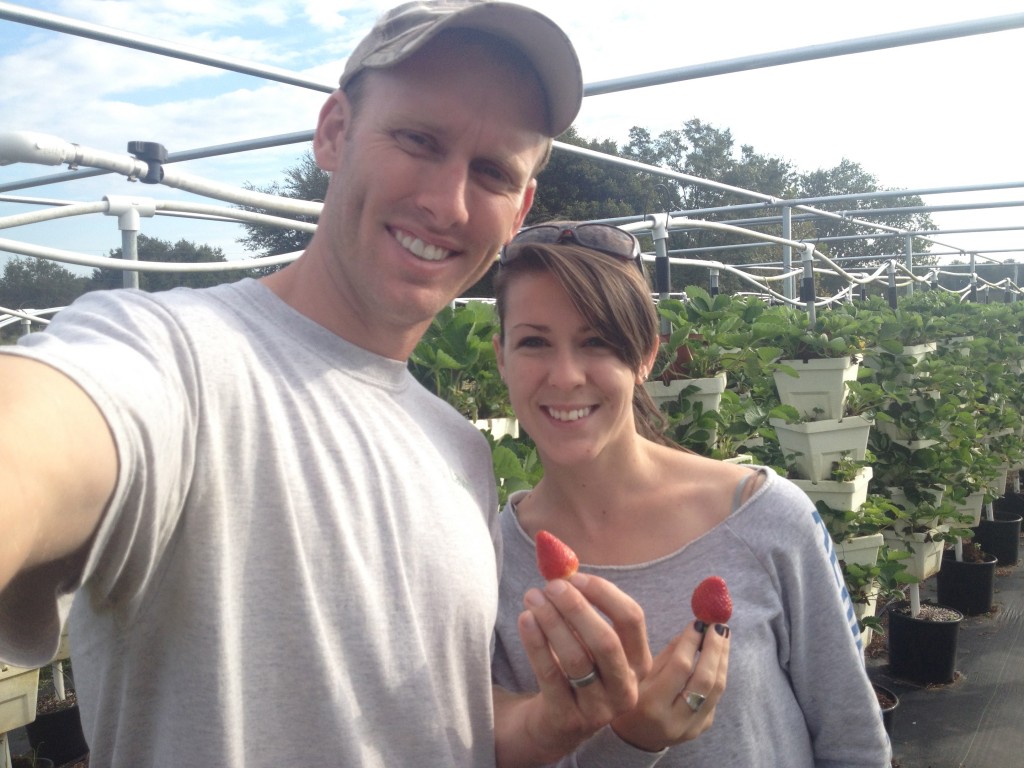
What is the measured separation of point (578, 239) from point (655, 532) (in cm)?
69

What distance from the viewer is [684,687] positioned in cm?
131

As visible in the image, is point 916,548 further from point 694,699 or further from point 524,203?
point 524,203

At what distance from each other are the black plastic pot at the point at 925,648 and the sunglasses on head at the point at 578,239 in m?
4.57

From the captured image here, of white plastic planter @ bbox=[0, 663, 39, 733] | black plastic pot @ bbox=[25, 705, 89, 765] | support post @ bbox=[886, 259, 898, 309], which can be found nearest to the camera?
white plastic planter @ bbox=[0, 663, 39, 733]

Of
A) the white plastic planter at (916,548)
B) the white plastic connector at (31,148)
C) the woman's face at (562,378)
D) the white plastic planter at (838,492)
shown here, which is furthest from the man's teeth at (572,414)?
the white plastic planter at (916,548)

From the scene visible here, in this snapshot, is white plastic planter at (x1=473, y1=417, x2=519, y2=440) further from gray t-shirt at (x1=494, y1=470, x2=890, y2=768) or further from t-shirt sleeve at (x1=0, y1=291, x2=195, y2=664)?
t-shirt sleeve at (x1=0, y1=291, x2=195, y2=664)

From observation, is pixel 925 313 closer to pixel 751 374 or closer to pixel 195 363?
pixel 751 374

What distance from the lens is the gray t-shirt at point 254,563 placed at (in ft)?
2.86

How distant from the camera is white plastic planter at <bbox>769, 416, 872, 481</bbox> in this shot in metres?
3.47

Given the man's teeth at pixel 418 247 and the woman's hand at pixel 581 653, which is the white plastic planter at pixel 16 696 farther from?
the man's teeth at pixel 418 247

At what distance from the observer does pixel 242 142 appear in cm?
416

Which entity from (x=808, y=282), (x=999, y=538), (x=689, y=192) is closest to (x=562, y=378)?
(x=808, y=282)

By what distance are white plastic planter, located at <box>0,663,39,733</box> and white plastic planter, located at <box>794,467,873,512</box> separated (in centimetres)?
298

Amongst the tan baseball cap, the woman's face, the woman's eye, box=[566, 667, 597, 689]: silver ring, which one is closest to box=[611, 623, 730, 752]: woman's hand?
box=[566, 667, 597, 689]: silver ring
